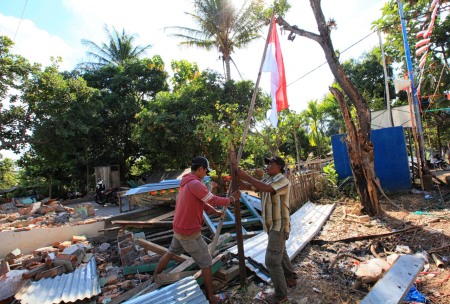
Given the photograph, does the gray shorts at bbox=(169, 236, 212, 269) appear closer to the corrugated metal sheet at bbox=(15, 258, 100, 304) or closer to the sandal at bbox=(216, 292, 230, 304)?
the sandal at bbox=(216, 292, 230, 304)

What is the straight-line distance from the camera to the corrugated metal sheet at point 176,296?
2.83 meters

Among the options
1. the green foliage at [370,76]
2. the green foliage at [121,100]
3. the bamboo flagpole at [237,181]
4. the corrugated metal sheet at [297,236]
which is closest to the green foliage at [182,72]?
the green foliage at [121,100]

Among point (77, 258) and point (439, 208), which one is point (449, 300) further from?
point (77, 258)

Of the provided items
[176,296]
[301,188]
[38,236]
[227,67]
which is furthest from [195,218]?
[227,67]

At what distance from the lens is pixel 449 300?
3.24 meters

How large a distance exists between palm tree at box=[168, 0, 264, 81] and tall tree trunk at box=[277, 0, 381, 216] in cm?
839

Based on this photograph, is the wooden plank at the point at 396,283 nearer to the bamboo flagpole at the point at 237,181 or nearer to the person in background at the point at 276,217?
the person in background at the point at 276,217

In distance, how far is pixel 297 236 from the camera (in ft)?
18.1

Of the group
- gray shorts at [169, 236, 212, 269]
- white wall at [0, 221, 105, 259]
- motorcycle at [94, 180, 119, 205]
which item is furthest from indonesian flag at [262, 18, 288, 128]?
motorcycle at [94, 180, 119, 205]

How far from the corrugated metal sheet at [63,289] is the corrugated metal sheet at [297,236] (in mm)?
2096

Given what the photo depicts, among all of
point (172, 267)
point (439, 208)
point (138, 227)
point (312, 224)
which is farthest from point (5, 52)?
point (439, 208)

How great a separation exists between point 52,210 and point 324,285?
29.1 ft

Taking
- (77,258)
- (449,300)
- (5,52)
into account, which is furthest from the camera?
(5,52)

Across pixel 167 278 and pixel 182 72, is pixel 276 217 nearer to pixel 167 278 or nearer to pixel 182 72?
pixel 167 278
